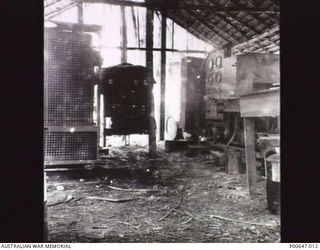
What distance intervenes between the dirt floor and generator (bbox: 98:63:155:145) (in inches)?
57.5

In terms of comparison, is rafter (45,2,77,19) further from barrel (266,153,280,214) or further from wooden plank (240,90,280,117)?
barrel (266,153,280,214)

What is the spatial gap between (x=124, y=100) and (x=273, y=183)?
476 cm

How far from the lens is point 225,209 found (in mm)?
3654

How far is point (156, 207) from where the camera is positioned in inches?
147

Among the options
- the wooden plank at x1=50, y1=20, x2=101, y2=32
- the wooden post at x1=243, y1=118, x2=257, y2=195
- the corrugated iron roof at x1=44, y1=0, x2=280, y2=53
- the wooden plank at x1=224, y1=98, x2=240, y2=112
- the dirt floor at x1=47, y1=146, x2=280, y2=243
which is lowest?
the dirt floor at x1=47, y1=146, x2=280, y2=243

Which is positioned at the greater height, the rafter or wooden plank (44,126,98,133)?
the rafter

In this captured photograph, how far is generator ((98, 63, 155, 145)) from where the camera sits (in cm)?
748

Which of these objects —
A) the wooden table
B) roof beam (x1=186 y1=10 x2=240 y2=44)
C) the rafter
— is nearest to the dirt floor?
the wooden table
